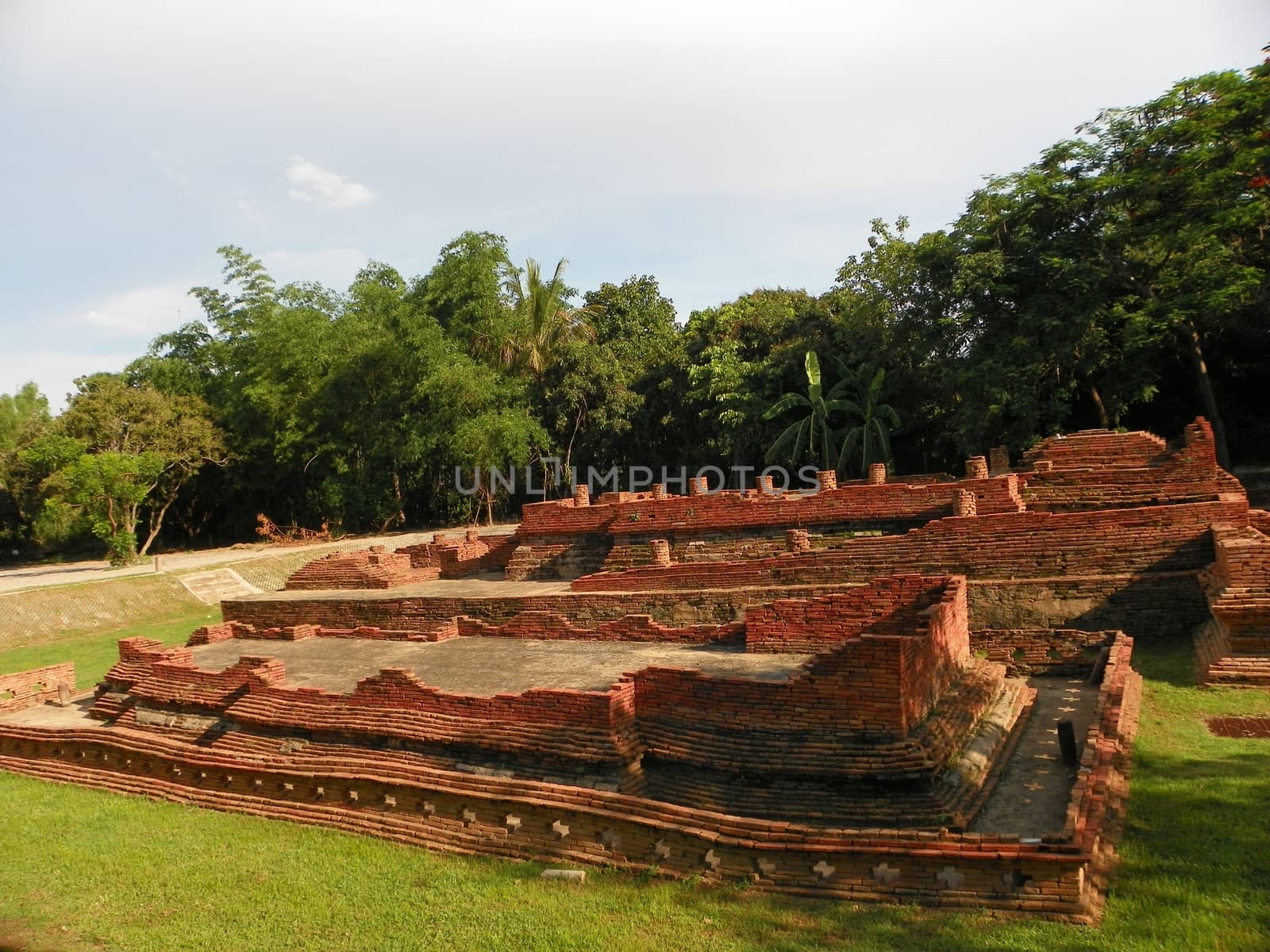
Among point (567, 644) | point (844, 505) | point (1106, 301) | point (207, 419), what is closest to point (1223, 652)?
point (844, 505)

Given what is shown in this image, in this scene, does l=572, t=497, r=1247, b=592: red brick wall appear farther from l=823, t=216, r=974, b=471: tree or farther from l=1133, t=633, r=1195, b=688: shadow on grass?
l=823, t=216, r=974, b=471: tree

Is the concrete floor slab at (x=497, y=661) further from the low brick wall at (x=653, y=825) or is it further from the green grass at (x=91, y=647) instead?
the green grass at (x=91, y=647)

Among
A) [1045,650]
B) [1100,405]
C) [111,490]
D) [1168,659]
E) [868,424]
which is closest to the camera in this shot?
[1168,659]

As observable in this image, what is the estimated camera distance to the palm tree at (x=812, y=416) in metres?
21.6

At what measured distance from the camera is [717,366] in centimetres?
2419

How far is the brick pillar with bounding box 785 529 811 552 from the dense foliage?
23.7 feet

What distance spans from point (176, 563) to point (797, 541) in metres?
19.2

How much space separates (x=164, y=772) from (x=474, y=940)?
17.4 feet

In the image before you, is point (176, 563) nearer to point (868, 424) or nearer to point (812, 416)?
point (812, 416)

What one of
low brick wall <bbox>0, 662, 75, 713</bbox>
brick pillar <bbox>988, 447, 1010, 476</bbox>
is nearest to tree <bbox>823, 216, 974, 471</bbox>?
brick pillar <bbox>988, 447, 1010, 476</bbox>

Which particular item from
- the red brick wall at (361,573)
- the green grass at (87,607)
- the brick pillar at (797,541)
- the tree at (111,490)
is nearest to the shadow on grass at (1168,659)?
the brick pillar at (797,541)

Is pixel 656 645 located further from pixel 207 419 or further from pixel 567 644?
pixel 207 419

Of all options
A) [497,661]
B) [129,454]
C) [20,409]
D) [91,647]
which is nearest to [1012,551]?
[497,661]

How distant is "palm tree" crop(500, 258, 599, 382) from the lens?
91.5 ft
